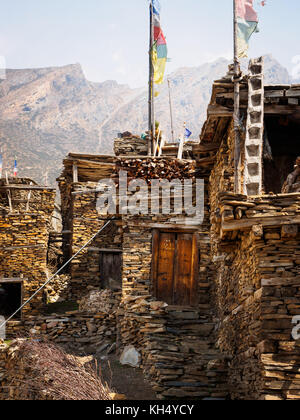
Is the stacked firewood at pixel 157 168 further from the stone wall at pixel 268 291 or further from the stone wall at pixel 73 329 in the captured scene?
the stone wall at pixel 268 291

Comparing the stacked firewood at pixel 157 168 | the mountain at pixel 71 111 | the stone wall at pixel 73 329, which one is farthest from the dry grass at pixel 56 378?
the mountain at pixel 71 111

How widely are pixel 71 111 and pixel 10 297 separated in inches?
2546

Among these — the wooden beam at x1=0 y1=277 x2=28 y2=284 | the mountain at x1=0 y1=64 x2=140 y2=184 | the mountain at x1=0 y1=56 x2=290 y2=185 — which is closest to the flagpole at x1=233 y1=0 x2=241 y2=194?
the wooden beam at x1=0 y1=277 x2=28 y2=284

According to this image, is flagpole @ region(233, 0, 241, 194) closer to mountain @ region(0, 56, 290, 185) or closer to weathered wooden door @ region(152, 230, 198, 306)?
weathered wooden door @ region(152, 230, 198, 306)

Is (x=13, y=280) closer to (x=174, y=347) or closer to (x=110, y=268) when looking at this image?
(x=110, y=268)

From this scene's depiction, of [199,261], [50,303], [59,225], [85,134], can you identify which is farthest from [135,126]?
[199,261]

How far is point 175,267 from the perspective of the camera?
14.3 meters

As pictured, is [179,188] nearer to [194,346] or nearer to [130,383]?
[194,346]

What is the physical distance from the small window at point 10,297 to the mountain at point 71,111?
1146 inches

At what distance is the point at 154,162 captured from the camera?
16281mm

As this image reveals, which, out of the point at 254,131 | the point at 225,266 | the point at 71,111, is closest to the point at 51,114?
the point at 71,111

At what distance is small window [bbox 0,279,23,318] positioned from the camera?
66.1 feet

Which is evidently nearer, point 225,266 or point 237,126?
point 237,126

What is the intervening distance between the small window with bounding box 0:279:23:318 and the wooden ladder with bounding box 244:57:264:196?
40.6ft
